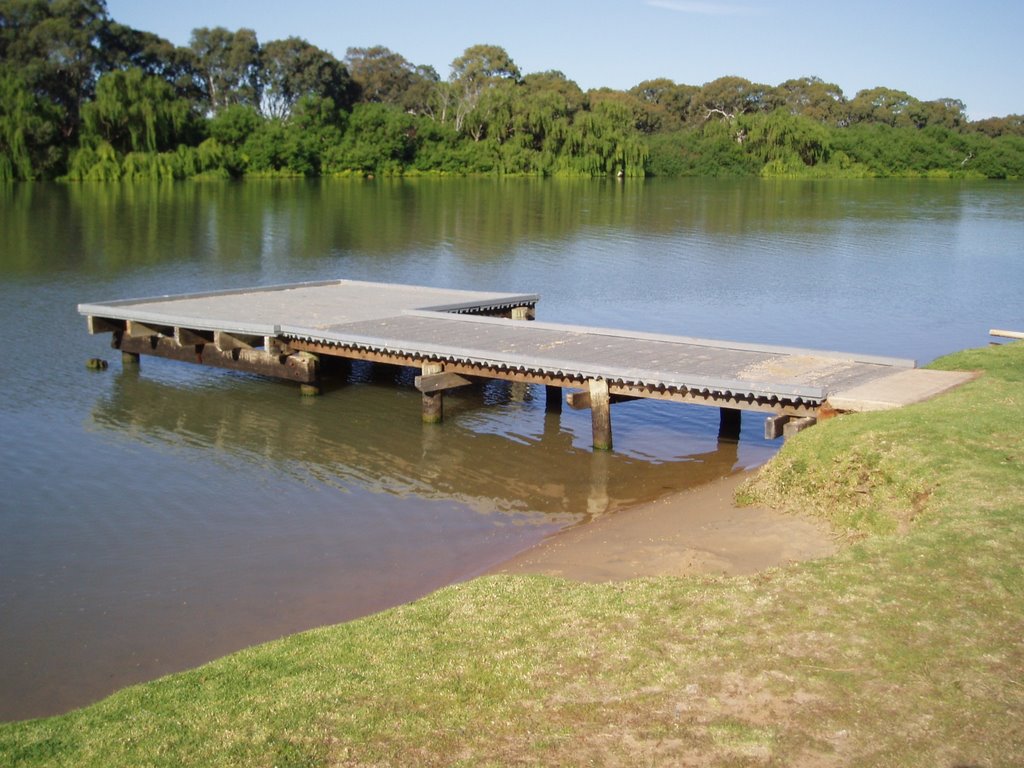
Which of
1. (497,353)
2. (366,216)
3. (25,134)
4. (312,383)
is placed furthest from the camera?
(25,134)

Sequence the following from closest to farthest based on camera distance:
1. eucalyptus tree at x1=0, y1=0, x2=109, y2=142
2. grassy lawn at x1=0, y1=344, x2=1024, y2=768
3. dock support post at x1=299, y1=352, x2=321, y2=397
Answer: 1. grassy lawn at x1=0, y1=344, x2=1024, y2=768
2. dock support post at x1=299, y1=352, x2=321, y2=397
3. eucalyptus tree at x1=0, y1=0, x2=109, y2=142

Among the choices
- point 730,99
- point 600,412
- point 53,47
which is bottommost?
point 600,412

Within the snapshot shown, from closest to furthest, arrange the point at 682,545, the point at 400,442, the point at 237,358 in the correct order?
the point at 682,545 < the point at 400,442 < the point at 237,358

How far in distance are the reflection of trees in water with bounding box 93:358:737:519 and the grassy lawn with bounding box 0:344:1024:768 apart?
469 cm

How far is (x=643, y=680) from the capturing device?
6.05 metres

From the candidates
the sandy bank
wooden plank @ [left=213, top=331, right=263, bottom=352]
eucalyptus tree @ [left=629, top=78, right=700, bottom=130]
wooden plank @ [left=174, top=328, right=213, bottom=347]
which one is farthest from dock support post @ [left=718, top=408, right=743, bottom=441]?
eucalyptus tree @ [left=629, top=78, right=700, bottom=130]

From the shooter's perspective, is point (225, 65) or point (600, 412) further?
point (225, 65)

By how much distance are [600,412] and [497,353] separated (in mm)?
1632

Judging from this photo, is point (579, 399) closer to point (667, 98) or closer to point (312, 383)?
point (312, 383)

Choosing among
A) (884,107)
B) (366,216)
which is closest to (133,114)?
(366,216)

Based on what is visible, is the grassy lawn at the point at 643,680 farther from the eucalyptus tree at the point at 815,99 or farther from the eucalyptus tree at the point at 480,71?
the eucalyptus tree at the point at 815,99

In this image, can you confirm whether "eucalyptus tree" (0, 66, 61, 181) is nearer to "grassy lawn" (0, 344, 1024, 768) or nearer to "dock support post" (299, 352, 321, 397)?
"dock support post" (299, 352, 321, 397)

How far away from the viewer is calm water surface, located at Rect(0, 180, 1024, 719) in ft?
30.5

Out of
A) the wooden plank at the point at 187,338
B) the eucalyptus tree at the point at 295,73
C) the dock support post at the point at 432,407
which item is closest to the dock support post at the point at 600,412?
the dock support post at the point at 432,407
